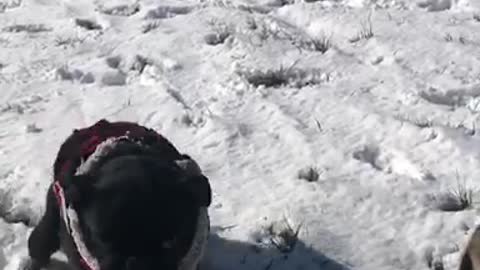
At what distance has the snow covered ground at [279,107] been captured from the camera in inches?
155

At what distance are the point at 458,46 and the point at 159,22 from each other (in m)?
1.91

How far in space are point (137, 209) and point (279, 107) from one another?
6.55 feet

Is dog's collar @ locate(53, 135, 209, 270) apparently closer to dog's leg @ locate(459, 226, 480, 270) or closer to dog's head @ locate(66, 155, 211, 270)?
dog's head @ locate(66, 155, 211, 270)

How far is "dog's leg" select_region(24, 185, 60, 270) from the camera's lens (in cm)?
370

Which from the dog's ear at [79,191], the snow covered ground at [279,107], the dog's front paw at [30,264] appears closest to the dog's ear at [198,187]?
the dog's ear at [79,191]

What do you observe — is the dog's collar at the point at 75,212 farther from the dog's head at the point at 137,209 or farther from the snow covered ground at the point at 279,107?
the snow covered ground at the point at 279,107

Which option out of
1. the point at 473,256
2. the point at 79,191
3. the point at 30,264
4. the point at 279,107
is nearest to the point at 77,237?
the point at 79,191

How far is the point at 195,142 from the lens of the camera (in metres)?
4.73

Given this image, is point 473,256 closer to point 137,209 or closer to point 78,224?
point 137,209

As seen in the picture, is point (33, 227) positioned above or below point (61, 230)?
below

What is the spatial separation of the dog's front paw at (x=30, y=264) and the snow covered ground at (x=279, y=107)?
46 millimetres

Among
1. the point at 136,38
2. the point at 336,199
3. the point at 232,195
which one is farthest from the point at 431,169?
the point at 136,38

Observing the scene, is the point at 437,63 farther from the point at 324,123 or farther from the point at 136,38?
the point at 136,38

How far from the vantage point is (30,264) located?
381 cm
